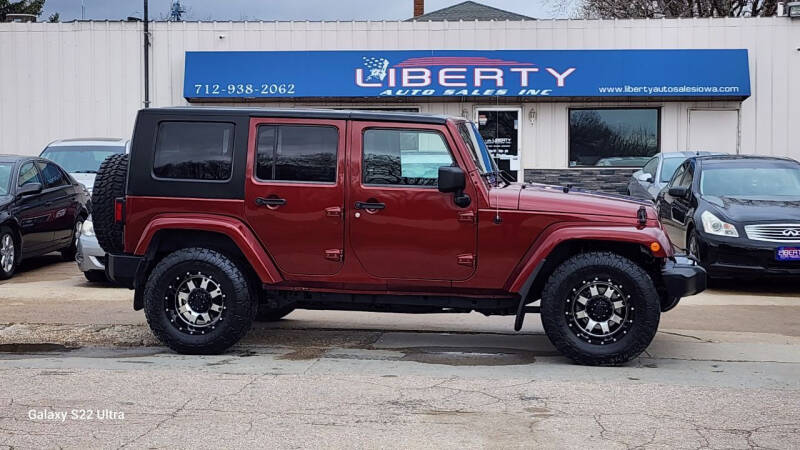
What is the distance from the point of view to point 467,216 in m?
7.77

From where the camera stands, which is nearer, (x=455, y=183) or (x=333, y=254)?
(x=455, y=183)

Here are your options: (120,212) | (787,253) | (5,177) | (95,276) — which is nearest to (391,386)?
(120,212)

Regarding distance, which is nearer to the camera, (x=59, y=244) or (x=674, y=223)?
(x=674, y=223)

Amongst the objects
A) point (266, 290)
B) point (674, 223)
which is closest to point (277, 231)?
point (266, 290)

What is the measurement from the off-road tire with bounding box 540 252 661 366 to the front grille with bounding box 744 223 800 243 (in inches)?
177

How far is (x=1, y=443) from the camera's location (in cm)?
555

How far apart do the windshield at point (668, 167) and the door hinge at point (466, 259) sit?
10.1m

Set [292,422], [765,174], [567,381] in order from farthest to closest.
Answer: [765,174], [567,381], [292,422]

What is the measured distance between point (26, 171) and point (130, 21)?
10702mm

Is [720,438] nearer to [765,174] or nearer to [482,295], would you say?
[482,295]

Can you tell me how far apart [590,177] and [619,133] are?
47.7 inches

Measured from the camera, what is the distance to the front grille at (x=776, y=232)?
37.8ft

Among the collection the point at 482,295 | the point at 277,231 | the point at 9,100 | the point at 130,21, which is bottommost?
the point at 482,295

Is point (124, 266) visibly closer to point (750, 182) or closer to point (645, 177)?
point (750, 182)
